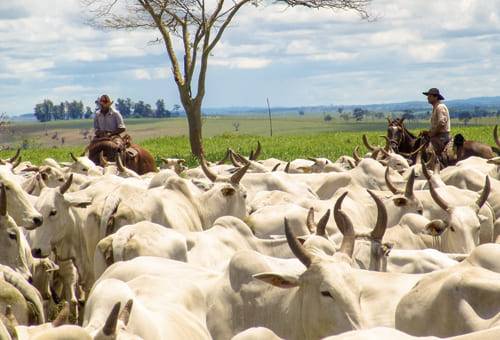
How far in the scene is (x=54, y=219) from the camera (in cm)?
973

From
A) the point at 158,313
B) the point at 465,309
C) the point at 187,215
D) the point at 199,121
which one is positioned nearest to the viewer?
the point at 465,309

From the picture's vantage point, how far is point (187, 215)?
9.81 metres

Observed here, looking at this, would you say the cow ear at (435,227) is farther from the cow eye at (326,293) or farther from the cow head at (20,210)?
the cow eye at (326,293)

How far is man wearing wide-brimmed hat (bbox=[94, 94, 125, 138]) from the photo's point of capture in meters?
16.9

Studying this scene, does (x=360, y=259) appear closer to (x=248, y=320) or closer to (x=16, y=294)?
(x=248, y=320)

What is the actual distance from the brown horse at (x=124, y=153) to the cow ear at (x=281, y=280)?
10.8m

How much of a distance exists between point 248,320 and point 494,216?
5.44 metres

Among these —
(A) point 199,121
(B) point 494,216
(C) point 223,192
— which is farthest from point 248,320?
(A) point 199,121

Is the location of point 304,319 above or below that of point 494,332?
below

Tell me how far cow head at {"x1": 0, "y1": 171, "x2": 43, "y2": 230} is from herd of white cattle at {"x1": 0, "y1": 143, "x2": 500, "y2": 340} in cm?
1

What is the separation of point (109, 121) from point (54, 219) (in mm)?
7416

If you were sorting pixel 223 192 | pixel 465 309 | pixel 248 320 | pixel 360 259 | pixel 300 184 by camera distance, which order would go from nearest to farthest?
1. pixel 465 309
2. pixel 248 320
3. pixel 360 259
4. pixel 223 192
5. pixel 300 184

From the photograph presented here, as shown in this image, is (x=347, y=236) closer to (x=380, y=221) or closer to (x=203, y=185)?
(x=380, y=221)

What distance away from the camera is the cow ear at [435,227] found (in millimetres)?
8906
